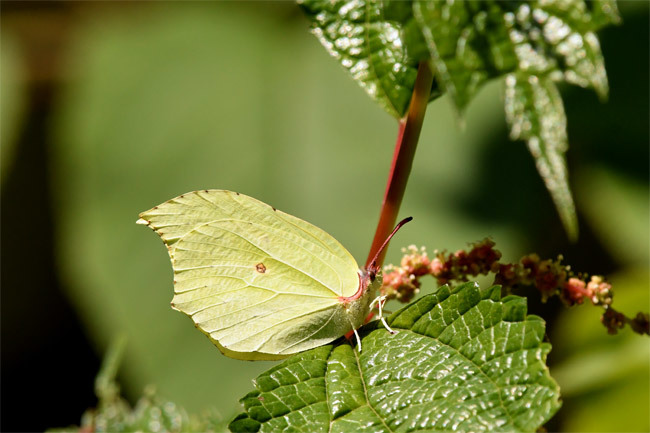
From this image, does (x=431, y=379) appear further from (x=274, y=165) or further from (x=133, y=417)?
(x=274, y=165)

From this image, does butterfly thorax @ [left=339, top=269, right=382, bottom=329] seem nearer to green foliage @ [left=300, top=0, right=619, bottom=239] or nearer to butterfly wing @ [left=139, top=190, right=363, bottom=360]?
butterfly wing @ [left=139, top=190, right=363, bottom=360]

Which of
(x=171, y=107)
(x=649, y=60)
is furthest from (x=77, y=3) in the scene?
(x=649, y=60)

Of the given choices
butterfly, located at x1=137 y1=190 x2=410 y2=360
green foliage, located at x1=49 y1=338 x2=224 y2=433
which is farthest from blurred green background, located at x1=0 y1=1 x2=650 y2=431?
butterfly, located at x1=137 y1=190 x2=410 y2=360

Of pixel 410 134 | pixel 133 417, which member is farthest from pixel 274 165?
pixel 410 134

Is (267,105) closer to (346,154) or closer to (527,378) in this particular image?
(346,154)

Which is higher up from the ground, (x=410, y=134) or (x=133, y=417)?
(x=410, y=134)

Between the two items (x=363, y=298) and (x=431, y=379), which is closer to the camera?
(x=431, y=379)
